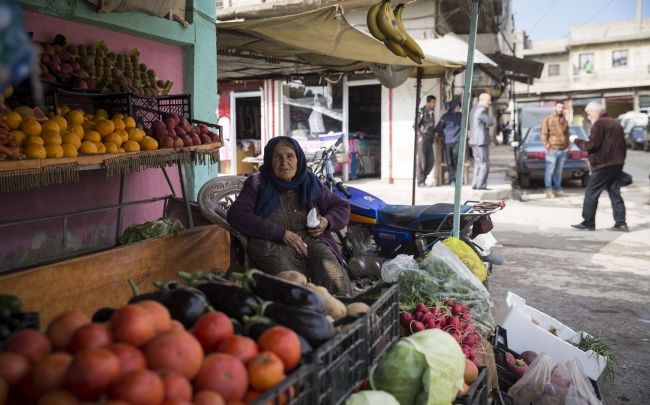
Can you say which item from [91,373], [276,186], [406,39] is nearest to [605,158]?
[406,39]

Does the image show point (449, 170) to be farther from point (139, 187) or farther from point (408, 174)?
point (139, 187)

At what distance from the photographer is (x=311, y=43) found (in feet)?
21.4

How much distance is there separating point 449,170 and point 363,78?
148 inches

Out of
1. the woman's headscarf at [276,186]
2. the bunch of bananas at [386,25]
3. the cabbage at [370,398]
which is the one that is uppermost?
the bunch of bananas at [386,25]

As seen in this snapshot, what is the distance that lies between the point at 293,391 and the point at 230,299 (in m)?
0.50

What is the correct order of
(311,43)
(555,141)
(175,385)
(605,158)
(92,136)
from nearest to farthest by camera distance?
1. (175,385)
2. (92,136)
3. (311,43)
4. (605,158)
5. (555,141)

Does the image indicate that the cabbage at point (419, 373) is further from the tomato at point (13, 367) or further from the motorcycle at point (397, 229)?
the motorcycle at point (397, 229)

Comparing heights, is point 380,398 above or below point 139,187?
below

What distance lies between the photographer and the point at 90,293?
3.49 metres

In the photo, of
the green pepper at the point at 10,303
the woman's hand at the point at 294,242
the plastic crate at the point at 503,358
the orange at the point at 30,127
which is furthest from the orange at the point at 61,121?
the plastic crate at the point at 503,358

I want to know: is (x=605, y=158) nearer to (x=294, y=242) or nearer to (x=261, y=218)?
(x=294, y=242)

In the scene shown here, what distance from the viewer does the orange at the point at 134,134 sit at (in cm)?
387

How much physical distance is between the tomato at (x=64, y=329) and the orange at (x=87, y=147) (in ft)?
7.00

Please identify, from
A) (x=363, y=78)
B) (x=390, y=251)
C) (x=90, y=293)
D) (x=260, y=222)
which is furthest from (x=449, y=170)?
(x=90, y=293)
